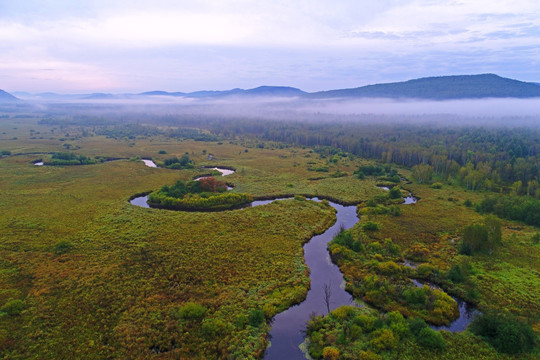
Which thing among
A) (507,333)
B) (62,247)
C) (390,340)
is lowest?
(390,340)

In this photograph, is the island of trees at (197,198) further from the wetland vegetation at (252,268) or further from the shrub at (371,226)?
the shrub at (371,226)

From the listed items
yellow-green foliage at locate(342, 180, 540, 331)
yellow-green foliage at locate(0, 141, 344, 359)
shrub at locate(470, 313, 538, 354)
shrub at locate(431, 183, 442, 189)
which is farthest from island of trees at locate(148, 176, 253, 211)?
shrub at locate(431, 183, 442, 189)

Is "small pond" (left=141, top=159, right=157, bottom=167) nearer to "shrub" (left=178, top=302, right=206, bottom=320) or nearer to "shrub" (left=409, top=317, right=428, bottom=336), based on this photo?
"shrub" (left=178, top=302, right=206, bottom=320)

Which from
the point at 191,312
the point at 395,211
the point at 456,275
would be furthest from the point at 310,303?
the point at 395,211

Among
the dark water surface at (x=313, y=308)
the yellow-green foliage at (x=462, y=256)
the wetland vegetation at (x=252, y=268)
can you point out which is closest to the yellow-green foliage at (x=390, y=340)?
the wetland vegetation at (x=252, y=268)

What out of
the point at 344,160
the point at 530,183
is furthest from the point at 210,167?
the point at 530,183

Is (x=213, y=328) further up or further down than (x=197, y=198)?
further down

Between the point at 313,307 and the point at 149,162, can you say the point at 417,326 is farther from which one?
the point at 149,162
